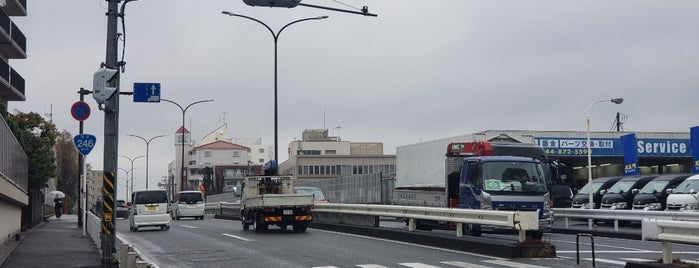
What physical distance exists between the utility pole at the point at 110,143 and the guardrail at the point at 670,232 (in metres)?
9.89

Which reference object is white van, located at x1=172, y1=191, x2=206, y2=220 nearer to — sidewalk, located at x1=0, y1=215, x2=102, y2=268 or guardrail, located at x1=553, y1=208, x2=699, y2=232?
sidewalk, located at x1=0, y1=215, x2=102, y2=268

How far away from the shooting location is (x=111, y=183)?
51.3ft

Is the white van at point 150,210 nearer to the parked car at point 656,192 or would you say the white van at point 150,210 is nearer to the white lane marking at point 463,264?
the parked car at point 656,192

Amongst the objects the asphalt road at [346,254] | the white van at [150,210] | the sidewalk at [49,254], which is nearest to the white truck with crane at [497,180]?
the asphalt road at [346,254]

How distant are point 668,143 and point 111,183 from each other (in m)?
49.7

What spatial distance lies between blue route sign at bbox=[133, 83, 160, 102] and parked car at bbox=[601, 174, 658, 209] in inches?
725

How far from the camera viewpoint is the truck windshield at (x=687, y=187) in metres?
26.7

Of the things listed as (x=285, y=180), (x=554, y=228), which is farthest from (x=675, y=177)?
(x=285, y=180)

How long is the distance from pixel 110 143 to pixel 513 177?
11.2 m

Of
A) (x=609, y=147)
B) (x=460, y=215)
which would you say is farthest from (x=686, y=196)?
(x=609, y=147)

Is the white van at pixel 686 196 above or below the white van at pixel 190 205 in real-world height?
above

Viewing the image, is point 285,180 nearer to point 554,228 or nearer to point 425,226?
point 425,226

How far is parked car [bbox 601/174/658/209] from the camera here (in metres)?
29.8

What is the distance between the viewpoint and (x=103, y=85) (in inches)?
598
